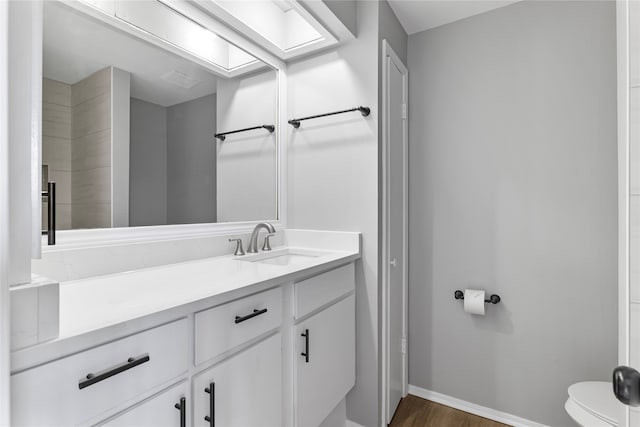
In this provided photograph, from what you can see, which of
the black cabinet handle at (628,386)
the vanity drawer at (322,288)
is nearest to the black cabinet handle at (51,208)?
the vanity drawer at (322,288)

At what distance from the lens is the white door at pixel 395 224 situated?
1.82m

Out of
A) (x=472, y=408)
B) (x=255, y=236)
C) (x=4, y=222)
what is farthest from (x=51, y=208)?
(x=472, y=408)

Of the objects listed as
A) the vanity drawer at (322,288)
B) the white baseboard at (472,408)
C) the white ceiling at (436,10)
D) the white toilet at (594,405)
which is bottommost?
the white baseboard at (472,408)

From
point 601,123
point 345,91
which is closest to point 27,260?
point 345,91

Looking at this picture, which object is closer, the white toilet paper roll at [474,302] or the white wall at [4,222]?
the white wall at [4,222]

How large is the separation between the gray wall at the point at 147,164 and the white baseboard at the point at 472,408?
195 cm

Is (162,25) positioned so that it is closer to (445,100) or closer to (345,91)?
(345,91)

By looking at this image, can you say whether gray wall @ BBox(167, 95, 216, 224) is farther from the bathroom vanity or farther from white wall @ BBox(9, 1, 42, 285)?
white wall @ BBox(9, 1, 42, 285)

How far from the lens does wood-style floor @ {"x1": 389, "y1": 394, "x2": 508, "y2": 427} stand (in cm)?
186

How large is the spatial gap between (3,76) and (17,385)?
533 mm

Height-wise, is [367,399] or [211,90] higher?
[211,90]

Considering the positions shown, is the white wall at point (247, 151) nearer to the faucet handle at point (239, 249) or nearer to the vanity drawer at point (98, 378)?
the faucet handle at point (239, 249)

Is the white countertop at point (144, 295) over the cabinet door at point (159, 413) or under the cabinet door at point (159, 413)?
over

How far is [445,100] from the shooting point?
2.07 meters
